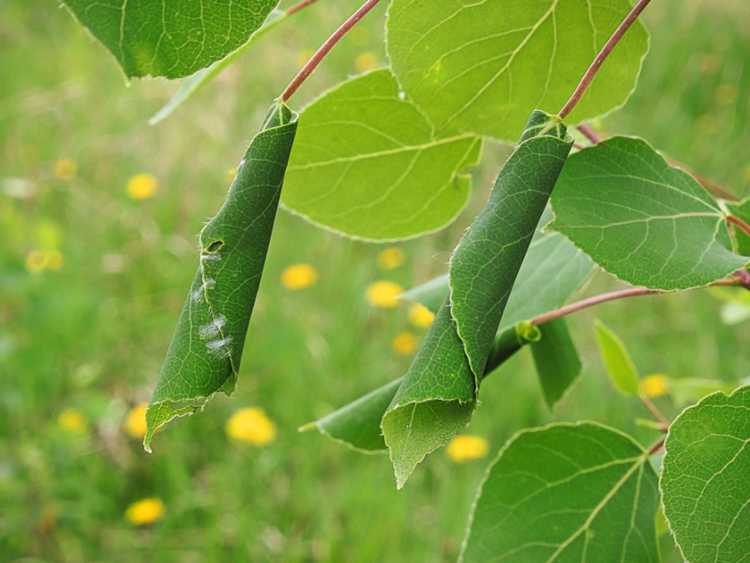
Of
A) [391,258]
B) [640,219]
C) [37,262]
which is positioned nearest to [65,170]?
[37,262]

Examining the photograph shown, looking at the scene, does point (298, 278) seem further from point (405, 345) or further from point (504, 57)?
point (504, 57)

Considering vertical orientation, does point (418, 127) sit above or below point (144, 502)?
above

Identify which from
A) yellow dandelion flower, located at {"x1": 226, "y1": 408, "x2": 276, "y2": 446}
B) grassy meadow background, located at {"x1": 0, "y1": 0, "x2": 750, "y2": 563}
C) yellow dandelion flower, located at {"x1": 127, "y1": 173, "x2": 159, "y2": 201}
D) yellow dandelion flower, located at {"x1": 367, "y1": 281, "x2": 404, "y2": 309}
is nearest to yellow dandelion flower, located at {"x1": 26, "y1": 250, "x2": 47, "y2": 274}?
grassy meadow background, located at {"x1": 0, "y1": 0, "x2": 750, "y2": 563}

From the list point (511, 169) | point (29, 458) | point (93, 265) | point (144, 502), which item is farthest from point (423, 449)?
point (93, 265)

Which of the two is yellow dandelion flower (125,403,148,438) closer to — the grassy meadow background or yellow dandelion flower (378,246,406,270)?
the grassy meadow background

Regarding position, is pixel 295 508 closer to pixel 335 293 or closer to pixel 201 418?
pixel 201 418

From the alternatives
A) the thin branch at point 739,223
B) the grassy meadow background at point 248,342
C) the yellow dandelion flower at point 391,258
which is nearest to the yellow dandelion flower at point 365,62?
the grassy meadow background at point 248,342
